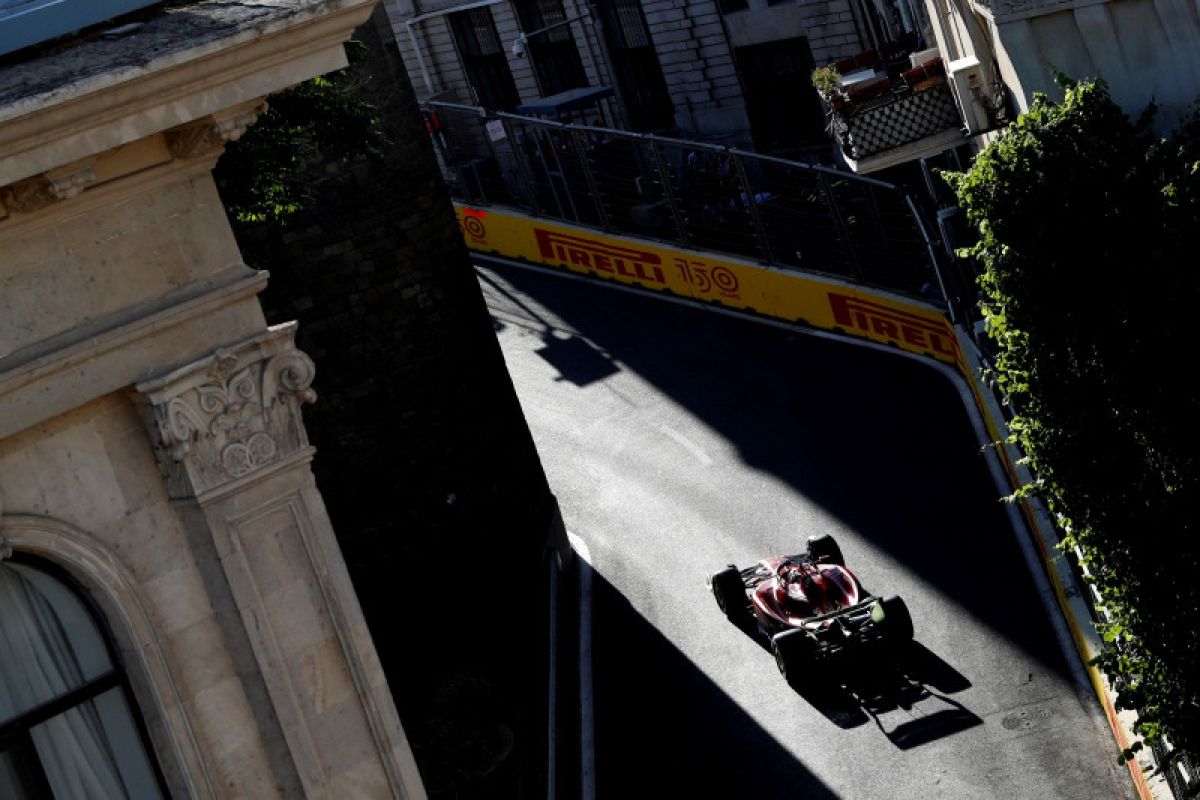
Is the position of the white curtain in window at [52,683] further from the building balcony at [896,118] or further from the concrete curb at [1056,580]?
the building balcony at [896,118]

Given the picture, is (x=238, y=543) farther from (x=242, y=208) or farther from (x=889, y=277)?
(x=889, y=277)

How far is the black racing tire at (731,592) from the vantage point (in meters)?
21.5

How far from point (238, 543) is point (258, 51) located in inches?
99.8

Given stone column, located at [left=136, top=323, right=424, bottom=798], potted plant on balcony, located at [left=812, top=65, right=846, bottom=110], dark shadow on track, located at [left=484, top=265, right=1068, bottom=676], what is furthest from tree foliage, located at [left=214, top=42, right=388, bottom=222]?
dark shadow on track, located at [left=484, top=265, right=1068, bottom=676]

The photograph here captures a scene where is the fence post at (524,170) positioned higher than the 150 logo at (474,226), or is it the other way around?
the fence post at (524,170)

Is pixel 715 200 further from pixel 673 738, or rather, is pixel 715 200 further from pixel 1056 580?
pixel 673 738

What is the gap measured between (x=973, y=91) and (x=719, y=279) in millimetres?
13246

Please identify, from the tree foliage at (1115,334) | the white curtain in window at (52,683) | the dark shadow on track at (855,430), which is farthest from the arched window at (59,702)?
the dark shadow on track at (855,430)

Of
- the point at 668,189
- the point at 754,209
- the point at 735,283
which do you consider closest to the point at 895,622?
the point at 754,209

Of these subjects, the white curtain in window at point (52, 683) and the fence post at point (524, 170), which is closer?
the white curtain in window at point (52, 683)

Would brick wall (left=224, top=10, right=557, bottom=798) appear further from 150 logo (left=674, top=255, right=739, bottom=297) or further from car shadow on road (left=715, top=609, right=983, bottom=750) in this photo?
150 logo (left=674, top=255, right=739, bottom=297)

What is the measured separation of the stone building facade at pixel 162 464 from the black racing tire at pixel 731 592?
12.2 meters

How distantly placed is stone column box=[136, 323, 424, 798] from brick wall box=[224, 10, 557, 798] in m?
11.1

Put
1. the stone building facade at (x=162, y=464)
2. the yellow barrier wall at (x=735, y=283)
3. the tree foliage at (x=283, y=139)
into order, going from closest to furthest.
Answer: the stone building facade at (x=162, y=464) < the tree foliage at (x=283, y=139) < the yellow barrier wall at (x=735, y=283)
